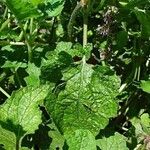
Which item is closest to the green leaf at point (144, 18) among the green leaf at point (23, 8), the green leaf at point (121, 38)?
the green leaf at point (121, 38)

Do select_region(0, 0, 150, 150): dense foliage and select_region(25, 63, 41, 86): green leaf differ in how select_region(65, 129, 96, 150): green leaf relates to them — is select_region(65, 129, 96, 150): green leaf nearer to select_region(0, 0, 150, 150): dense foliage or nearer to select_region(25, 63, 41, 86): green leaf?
select_region(0, 0, 150, 150): dense foliage

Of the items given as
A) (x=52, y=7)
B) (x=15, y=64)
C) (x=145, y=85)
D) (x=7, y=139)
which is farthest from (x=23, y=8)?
(x=145, y=85)

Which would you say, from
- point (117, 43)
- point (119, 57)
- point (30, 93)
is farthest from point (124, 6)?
point (30, 93)

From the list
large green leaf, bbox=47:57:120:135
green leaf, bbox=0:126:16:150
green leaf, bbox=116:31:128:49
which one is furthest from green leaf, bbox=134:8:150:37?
green leaf, bbox=0:126:16:150

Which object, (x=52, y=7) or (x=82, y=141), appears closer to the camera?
(x=82, y=141)

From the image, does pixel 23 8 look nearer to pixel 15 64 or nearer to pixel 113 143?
pixel 15 64

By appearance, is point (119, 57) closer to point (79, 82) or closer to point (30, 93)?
point (79, 82)

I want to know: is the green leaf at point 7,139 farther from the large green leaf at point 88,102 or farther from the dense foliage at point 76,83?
the large green leaf at point 88,102
